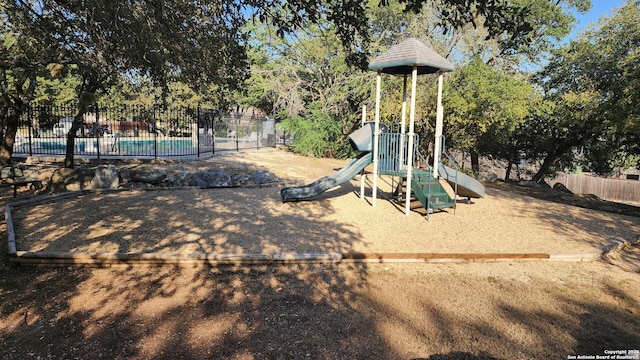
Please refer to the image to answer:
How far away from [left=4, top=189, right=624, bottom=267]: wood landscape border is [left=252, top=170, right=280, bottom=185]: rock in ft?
23.9

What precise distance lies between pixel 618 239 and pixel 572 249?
1.68 meters

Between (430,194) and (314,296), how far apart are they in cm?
491

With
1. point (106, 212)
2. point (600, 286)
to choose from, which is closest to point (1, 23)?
point (106, 212)

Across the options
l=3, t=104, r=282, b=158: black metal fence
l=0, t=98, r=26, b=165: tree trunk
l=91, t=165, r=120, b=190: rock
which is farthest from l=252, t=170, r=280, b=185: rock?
l=0, t=98, r=26, b=165: tree trunk

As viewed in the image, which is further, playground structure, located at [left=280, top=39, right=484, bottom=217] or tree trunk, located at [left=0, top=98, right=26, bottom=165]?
tree trunk, located at [left=0, top=98, right=26, bottom=165]

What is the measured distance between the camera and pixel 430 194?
849 centimetres

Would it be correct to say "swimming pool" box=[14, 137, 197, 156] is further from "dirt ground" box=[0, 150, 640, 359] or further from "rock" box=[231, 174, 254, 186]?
"dirt ground" box=[0, 150, 640, 359]

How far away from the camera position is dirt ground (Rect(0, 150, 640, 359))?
3.47 meters

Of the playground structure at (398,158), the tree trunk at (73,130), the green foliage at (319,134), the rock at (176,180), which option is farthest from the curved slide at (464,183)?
the green foliage at (319,134)

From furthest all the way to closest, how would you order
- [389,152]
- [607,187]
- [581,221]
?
[607,187], [389,152], [581,221]

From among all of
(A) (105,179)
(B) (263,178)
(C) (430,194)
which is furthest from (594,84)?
(A) (105,179)

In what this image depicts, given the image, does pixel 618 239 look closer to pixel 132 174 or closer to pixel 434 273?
pixel 434 273

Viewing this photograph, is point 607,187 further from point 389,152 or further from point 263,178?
point 263,178

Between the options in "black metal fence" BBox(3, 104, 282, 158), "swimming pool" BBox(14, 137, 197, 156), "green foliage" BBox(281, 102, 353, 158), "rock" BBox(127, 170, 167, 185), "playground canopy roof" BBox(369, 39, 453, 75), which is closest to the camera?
"playground canopy roof" BBox(369, 39, 453, 75)
